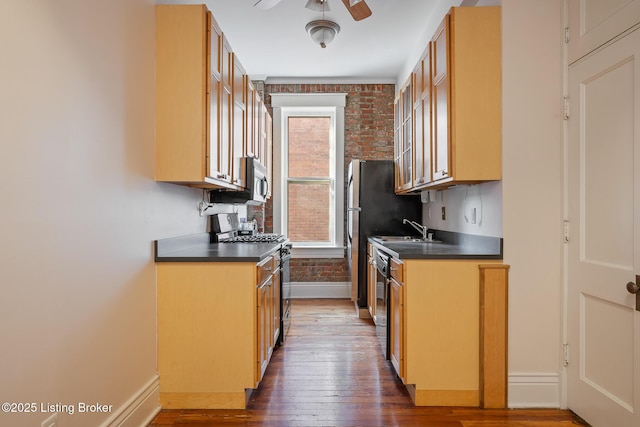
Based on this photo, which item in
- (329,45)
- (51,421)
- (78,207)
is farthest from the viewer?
(329,45)

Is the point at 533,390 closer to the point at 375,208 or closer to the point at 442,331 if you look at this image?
the point at 442,331

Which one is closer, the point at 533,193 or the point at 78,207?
the point at 78,207

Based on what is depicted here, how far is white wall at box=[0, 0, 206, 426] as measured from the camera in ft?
4.30

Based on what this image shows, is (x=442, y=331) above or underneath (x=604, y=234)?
underneath

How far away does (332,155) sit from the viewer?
5.44 m

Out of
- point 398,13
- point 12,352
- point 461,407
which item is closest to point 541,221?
point 461,407

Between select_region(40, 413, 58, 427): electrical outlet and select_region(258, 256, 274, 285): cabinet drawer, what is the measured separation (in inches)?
45.3

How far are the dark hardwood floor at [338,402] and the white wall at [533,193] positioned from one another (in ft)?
0.95

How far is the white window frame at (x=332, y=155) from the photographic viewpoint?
17.5ft

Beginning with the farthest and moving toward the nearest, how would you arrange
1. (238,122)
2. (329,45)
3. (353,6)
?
(329,45) < (238,122) < (353,6)

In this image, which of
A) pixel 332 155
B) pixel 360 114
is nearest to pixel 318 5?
pixel 360 114

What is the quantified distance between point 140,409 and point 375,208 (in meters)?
3.06

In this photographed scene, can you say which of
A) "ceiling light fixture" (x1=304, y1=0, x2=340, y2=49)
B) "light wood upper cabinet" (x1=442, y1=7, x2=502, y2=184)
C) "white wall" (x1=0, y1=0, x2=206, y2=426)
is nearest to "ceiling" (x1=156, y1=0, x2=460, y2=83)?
"ceiling light fixture" (x1=304, y1=0, x2=340, y2=49)

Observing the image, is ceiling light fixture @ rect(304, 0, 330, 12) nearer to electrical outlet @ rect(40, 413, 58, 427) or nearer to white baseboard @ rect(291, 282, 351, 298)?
electrical outlet @ rect(40, 413, 58, 427)
